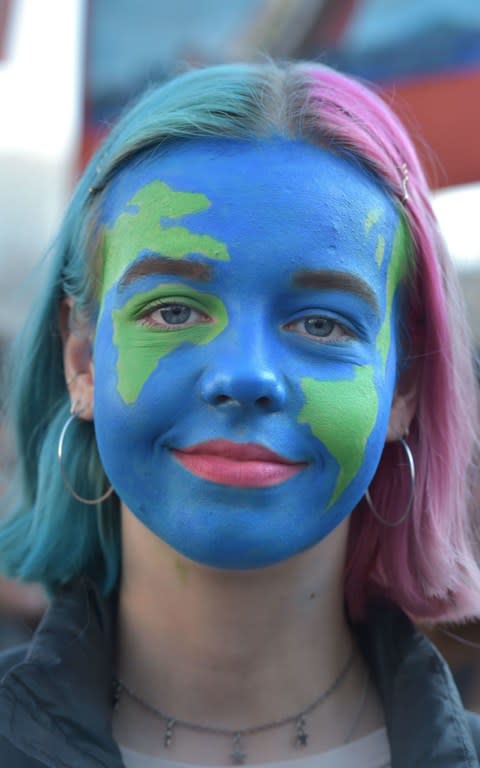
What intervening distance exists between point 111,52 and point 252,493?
4345 millimetres

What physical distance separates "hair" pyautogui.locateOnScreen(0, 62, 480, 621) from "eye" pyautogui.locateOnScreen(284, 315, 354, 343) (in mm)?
214

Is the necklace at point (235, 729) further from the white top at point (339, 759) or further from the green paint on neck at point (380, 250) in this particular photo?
the green paint on neck at point (380, 250)

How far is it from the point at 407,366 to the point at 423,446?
0.50 feet

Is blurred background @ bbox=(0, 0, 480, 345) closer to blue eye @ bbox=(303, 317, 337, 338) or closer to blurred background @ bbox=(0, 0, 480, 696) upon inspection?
blurred background @ bbox=(0, 0, 480, 696)

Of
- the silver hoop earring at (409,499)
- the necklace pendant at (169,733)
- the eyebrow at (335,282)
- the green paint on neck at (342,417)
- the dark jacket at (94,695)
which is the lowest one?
the necklace pendant at (169,733)

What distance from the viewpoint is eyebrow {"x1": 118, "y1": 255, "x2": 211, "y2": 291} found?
1670mm

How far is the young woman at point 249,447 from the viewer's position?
5.35 ft

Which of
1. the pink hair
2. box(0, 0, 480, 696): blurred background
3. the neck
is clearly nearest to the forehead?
the pink hair

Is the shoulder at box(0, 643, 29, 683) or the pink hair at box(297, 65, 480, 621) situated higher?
the pink hair at box(297, 65, 480, 621)

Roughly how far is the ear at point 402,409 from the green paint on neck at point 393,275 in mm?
152

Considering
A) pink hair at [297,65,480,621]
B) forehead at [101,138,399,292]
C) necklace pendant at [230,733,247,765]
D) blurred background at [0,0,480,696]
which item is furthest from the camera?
blurred background at [0,0,480,696]

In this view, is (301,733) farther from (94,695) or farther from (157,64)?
(157,64)

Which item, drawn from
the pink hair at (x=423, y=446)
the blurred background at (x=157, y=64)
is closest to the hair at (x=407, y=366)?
the pink hair at (x=423, y=446)

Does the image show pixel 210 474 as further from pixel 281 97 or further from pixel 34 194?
pixel 34 194
